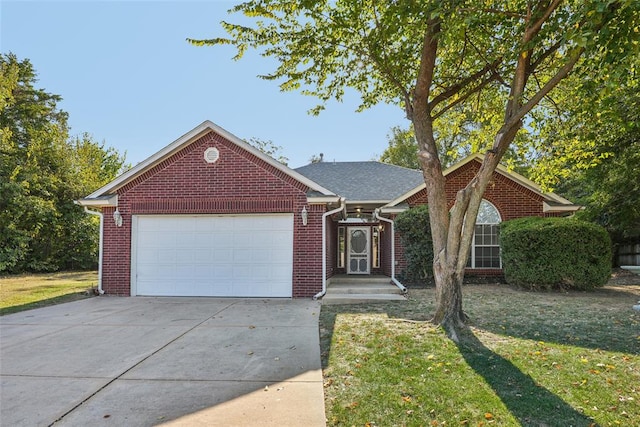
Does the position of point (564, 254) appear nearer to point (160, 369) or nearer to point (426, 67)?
point (426, 67)

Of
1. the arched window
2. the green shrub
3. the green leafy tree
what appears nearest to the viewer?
the green leafy tree

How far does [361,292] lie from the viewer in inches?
416

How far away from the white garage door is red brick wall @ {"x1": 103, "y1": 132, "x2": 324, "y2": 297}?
0.83ft

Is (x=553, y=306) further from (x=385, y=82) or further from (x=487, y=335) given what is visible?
(x=385, y=82)

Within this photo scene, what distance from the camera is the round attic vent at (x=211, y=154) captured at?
10.6 meters

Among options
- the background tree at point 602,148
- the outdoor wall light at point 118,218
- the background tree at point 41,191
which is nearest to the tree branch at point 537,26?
the background tree at point 602,148

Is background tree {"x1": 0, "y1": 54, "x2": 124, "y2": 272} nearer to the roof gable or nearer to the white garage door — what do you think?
the roof gable

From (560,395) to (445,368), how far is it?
1.16m

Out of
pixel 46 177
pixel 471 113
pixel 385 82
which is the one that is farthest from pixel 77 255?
pixel 471 113

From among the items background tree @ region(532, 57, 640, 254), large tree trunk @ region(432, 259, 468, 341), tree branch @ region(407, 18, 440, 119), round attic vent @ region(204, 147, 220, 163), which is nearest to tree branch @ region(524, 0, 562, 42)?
background tree @ region(532, 57, 640, 254)

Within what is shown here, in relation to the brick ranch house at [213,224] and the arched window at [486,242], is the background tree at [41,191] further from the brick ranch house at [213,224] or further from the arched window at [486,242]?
the arched window at [486,242]

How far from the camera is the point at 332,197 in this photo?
9938mm

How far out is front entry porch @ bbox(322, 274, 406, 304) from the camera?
958cm

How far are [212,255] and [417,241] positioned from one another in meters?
6.33
